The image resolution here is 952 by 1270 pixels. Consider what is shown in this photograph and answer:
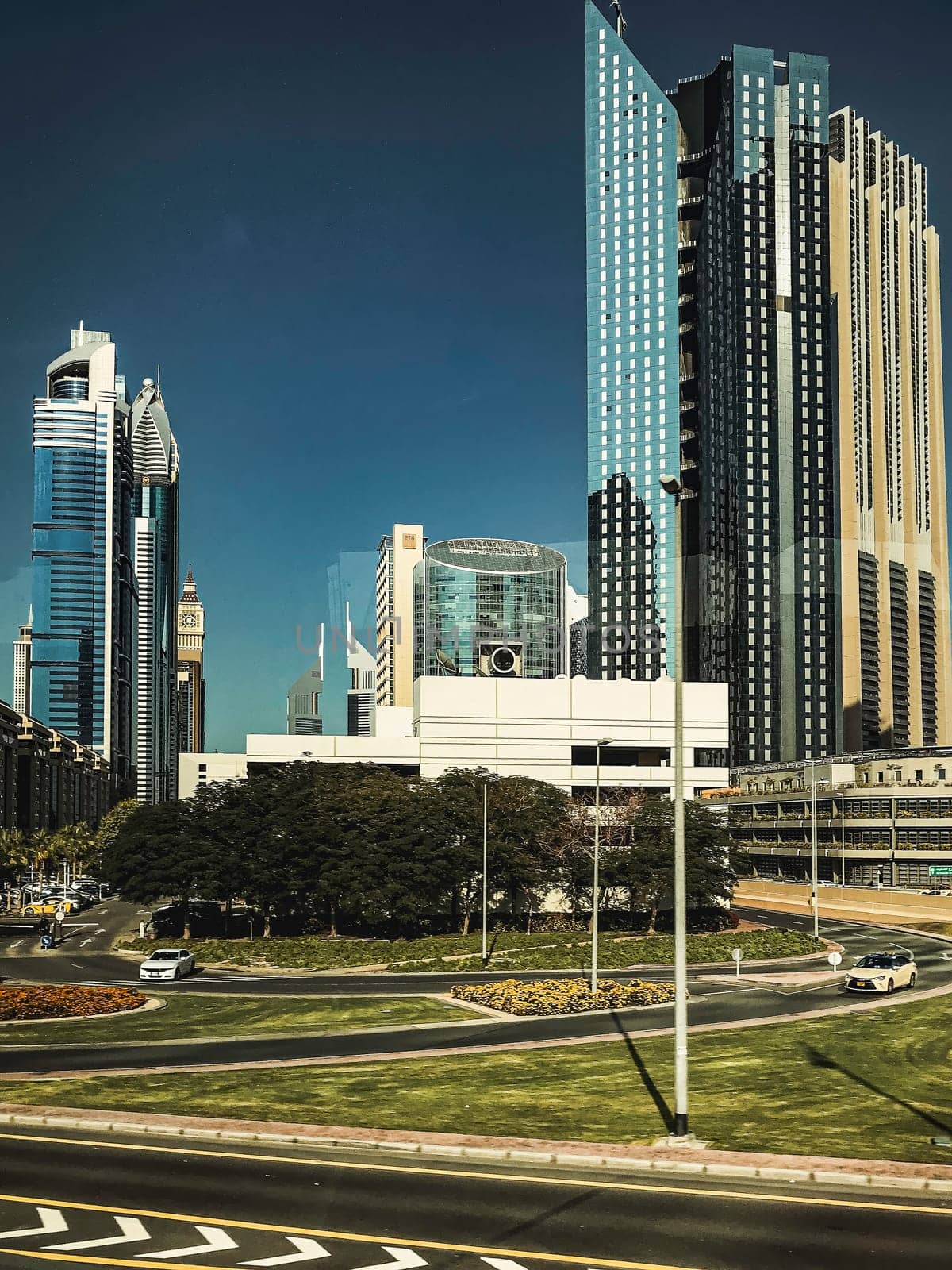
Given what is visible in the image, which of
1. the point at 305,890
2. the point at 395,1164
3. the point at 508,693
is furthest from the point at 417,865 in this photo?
the point at 395,1164

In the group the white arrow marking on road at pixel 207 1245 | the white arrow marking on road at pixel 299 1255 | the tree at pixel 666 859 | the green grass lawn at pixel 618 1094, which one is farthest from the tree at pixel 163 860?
the white arrow marking on road at pixel 299 1255

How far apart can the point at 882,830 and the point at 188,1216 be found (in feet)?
392

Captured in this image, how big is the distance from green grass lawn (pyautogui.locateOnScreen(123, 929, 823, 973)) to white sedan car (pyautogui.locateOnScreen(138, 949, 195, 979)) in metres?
5.17

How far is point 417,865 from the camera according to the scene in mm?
71875

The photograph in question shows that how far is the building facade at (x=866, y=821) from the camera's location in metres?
125

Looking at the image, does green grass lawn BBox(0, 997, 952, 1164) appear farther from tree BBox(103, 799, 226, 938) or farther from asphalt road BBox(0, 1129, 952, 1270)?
tree BBox(103, 799, 226, 938)

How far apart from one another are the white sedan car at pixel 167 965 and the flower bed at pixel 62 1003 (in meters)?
7.16

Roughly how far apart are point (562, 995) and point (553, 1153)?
80.5ft

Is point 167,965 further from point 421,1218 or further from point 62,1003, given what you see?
point 421,1218

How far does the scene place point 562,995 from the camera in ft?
155

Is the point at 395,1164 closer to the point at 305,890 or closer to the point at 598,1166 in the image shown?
the point at 598,1166

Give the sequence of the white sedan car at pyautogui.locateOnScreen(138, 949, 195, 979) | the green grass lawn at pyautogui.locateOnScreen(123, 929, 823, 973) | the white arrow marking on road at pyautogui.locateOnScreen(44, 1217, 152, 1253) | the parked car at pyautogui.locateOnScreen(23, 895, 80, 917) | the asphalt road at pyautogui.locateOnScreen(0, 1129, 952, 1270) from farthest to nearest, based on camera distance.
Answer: the parked car at pyautogui.locateOnScreen(23, 895, 80, 917), the green grass lawn at pyautogui.locateOnScreen(123, 929, 823, 973), the white sedan car at pyautogui.locateOnScreen(138, 949, 195, 979), the white arrow marking on road at pyautogui.locateOnScreen(44, 1217, 152, 1253), the asphalt road at pyautogui.locateOnScreen(0, 1129, 952, 1270)

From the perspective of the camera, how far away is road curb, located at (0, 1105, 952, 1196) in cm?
2152

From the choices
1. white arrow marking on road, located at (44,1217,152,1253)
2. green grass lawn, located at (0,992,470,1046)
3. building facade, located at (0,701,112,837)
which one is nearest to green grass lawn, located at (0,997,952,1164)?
white arrow marking on road, located at (44,1217,152,1253)
